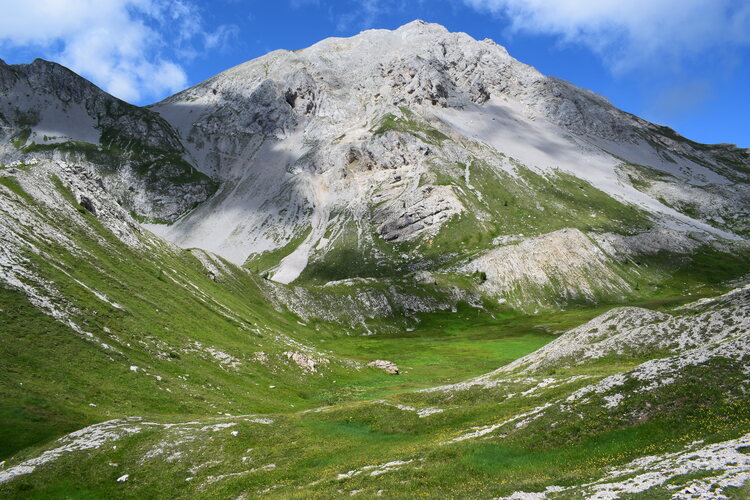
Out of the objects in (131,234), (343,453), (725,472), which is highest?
(131,234)

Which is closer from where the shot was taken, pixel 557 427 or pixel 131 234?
pixel 557 427

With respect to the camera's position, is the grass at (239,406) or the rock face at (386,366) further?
the rock face at (386,366)

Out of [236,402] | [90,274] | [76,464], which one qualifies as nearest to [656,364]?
[76,464]

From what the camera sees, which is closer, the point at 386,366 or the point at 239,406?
the point at 239,406

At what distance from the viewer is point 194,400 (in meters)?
55.5

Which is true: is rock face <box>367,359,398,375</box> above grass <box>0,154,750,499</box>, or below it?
below

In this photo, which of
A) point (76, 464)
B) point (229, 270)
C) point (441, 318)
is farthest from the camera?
point (441, 318)

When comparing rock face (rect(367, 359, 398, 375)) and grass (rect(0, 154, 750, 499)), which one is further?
rock face (rect(367, 359, 398, 375))

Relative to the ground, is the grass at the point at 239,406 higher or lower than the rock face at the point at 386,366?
higher

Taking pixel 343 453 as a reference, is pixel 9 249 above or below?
above

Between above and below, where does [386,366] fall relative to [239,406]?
below

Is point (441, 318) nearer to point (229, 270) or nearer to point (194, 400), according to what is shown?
point (229, 270)

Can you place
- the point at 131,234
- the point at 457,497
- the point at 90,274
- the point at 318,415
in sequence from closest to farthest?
the point at 457,497 < the point at 318,415 < the point at 90,274 < the point at 131,234

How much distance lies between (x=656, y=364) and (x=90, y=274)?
77.7m
